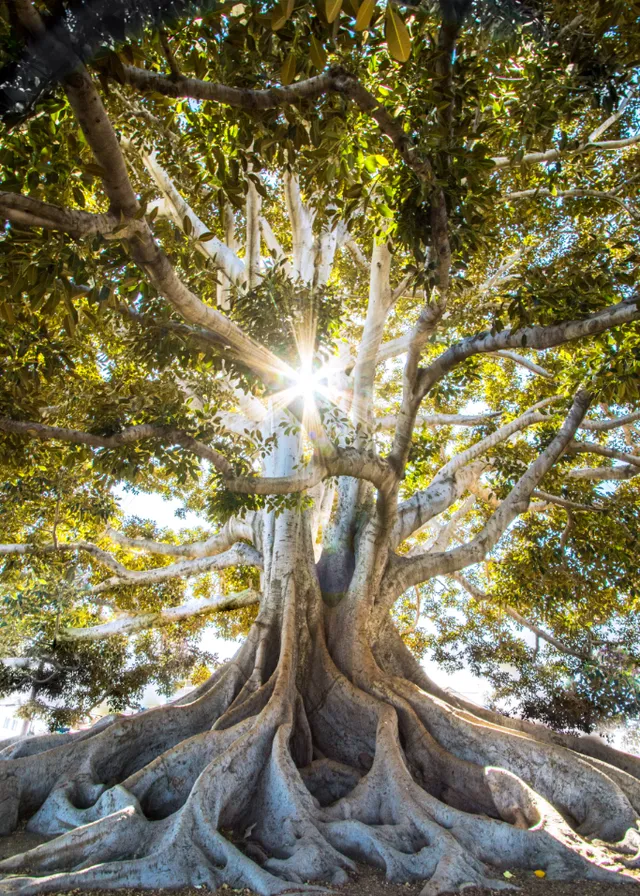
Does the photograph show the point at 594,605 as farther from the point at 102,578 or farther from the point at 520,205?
the point at 102,578

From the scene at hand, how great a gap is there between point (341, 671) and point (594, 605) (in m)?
5.47

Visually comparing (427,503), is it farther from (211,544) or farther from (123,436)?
(123,436)

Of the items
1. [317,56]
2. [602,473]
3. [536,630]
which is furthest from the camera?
[536,630]

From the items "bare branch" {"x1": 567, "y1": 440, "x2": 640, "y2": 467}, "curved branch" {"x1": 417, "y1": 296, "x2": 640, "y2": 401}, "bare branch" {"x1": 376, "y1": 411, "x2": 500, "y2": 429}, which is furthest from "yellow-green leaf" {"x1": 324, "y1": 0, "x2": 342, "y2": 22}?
"bare branch" {"x1": 376, "y1": 411, "x2": 500, "y2": 429}

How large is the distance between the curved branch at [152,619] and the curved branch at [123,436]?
162 inches

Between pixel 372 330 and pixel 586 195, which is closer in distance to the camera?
pixel 586 195

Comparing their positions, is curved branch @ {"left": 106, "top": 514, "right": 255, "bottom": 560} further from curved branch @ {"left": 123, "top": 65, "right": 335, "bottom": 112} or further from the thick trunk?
curved branch @ {"left": 123, "top": 65, "right": 335, "bottom": 112}

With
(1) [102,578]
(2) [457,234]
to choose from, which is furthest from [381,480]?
(1) [102,578]

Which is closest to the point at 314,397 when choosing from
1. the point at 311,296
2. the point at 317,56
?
the point at 311,296

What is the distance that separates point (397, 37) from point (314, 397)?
387cm

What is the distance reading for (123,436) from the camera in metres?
4.57

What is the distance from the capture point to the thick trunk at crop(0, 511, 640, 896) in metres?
3.46

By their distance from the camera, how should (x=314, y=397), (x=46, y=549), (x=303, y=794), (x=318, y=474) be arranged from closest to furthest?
(x=303, y=794), (x=318, y=474), (x=314, y=397), (x=46, y=549)

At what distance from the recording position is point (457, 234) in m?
3.64
